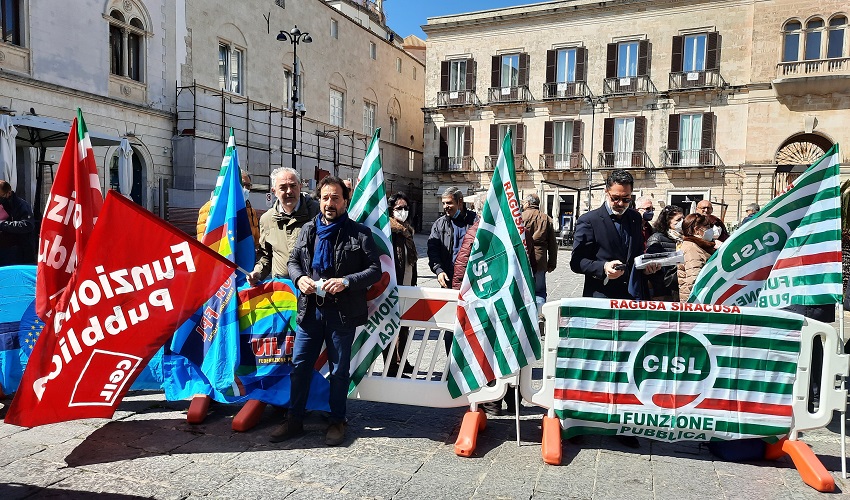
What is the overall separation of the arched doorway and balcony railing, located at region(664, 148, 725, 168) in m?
2.43

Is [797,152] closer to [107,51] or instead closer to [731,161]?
[731,161]

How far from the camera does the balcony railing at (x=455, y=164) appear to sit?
109 feet

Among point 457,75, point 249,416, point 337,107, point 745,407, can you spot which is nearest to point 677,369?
point 745,407

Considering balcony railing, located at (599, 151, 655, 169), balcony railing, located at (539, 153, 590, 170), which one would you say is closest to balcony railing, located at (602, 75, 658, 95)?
balcony railing, located at (599, 151, 655, 169)

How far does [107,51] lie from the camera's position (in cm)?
1861

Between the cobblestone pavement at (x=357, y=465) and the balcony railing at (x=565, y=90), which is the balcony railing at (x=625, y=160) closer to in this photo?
the balcony railing at (x=565, y=90)

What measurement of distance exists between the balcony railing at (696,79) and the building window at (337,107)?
16196 millimetres

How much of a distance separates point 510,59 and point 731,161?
12.0m

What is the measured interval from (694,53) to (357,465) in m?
29.9

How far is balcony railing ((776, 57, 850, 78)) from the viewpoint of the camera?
25484mm

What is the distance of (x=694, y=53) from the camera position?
93.2 ft

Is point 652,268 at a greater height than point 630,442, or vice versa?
point 652,268

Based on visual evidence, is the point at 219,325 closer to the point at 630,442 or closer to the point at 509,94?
the point at 630,442

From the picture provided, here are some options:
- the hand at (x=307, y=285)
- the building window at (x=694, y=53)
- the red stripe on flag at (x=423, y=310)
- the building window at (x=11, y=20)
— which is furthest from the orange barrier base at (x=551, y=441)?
the building window at (x=694, y=53)
